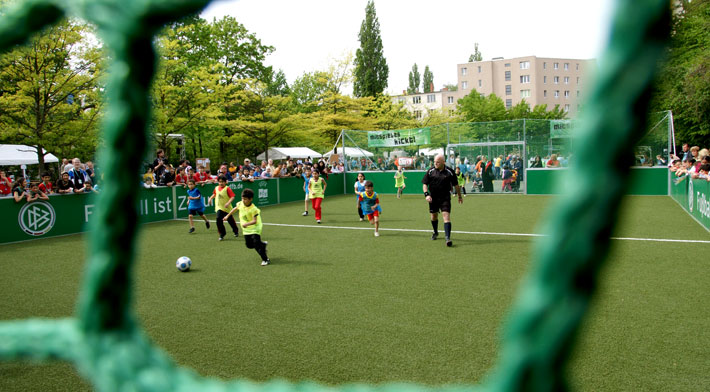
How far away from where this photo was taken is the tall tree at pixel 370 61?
55.2 meters

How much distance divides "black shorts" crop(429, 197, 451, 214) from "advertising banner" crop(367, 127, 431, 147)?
52.7ft

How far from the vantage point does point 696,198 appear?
46.8ft

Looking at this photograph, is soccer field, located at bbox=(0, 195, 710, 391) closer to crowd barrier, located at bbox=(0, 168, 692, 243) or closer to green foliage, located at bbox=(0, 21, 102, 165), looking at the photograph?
crowd barrier, located at bbox=(0, 168, 692, 243)

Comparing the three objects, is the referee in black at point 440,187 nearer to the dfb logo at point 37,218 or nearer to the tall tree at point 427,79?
the dfb logo at point 37,218

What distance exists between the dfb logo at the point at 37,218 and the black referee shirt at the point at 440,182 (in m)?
10.7

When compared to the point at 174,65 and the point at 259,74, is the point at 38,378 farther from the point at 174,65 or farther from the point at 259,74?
the point at 259,74

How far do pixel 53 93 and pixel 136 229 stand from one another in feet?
67.6

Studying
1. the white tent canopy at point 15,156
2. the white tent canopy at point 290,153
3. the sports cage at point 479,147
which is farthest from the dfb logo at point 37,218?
the white tent canopy at point 290,153

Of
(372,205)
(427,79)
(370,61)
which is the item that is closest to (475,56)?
(427,79)

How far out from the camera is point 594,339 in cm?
543

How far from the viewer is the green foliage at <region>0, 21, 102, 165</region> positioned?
17094 millimetres

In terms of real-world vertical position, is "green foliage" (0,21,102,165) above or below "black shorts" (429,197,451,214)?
above

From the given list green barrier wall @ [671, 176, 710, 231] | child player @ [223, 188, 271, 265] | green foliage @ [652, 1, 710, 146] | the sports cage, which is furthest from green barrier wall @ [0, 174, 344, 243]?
green foliage @ [652, 1, 710, 146]

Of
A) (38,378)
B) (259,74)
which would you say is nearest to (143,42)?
(38,378)
